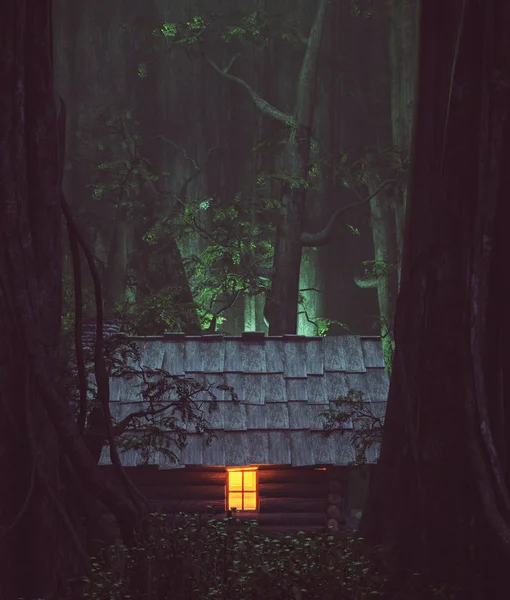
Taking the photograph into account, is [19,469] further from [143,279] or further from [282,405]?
[143,279]

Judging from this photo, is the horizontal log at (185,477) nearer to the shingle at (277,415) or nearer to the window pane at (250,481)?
the window pane at (250,481)

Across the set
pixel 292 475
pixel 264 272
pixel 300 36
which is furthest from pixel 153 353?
pixel 300 36

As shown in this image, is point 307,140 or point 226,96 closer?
point 307,140

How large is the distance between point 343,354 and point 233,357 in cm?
132

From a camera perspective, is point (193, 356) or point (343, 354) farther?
point (343, 354)

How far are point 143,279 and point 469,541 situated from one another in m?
13.9

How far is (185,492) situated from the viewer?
11703 millimetres

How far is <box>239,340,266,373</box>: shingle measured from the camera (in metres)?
11.8

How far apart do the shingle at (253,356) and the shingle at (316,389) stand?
57 centimetres

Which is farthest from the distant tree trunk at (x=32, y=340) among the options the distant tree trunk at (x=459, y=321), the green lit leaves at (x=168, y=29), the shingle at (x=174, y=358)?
the green lit leaves at (x=168, y=29)

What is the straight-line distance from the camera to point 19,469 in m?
6.52

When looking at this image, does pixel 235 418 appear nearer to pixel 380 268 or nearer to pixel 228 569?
pixel 228 569

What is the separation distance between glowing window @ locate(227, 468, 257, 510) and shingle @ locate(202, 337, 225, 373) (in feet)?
3.93

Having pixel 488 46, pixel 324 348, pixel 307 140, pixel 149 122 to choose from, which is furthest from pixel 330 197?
pixel 488 46
